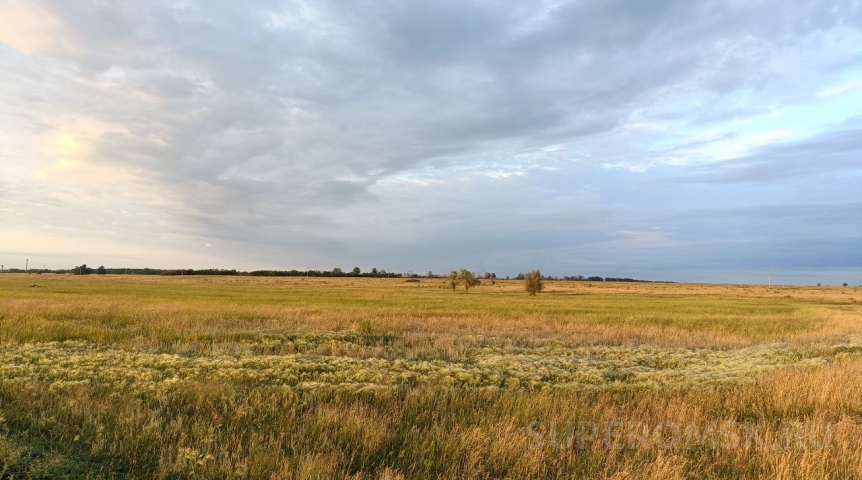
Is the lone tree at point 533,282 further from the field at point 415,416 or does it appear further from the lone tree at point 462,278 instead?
the field at point 415,416

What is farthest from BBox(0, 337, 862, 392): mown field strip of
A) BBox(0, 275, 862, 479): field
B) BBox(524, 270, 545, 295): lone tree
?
BBox(524, 270, 545, 295): lone tree

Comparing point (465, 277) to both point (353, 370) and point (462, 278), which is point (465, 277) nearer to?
point (462, 278)

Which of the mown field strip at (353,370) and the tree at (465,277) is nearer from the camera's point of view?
the mown field strip at (353,370)

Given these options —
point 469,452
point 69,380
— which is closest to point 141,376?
point 69,380

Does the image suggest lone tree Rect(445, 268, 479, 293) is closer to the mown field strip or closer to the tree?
the tree

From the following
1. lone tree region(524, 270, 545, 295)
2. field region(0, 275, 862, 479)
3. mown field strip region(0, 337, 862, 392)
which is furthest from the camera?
lone tree region(524, 270, 545, 295)

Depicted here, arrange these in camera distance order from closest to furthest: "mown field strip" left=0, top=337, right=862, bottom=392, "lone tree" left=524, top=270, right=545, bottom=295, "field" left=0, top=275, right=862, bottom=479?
"field" left=0, top=275, right=862, bottom=479, "mown field strip" left=0, top=337, right=862, bottom=392, "lone tree" left=524, top=270, right=545, bottom=295

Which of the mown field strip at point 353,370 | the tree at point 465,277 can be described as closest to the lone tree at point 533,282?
the tree at point 465,277

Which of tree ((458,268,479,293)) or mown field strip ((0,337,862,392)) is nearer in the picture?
mown field strip ((0,337,862,392))

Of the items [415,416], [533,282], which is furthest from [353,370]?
[533,282]

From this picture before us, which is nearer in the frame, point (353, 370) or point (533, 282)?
point (353, 370)

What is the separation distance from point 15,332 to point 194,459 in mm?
19564

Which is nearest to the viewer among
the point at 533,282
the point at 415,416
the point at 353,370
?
the point at 415,416

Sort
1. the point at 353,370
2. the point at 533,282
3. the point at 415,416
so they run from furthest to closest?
the point at 533,282 < the point at 353,370 < the point at 415,416
